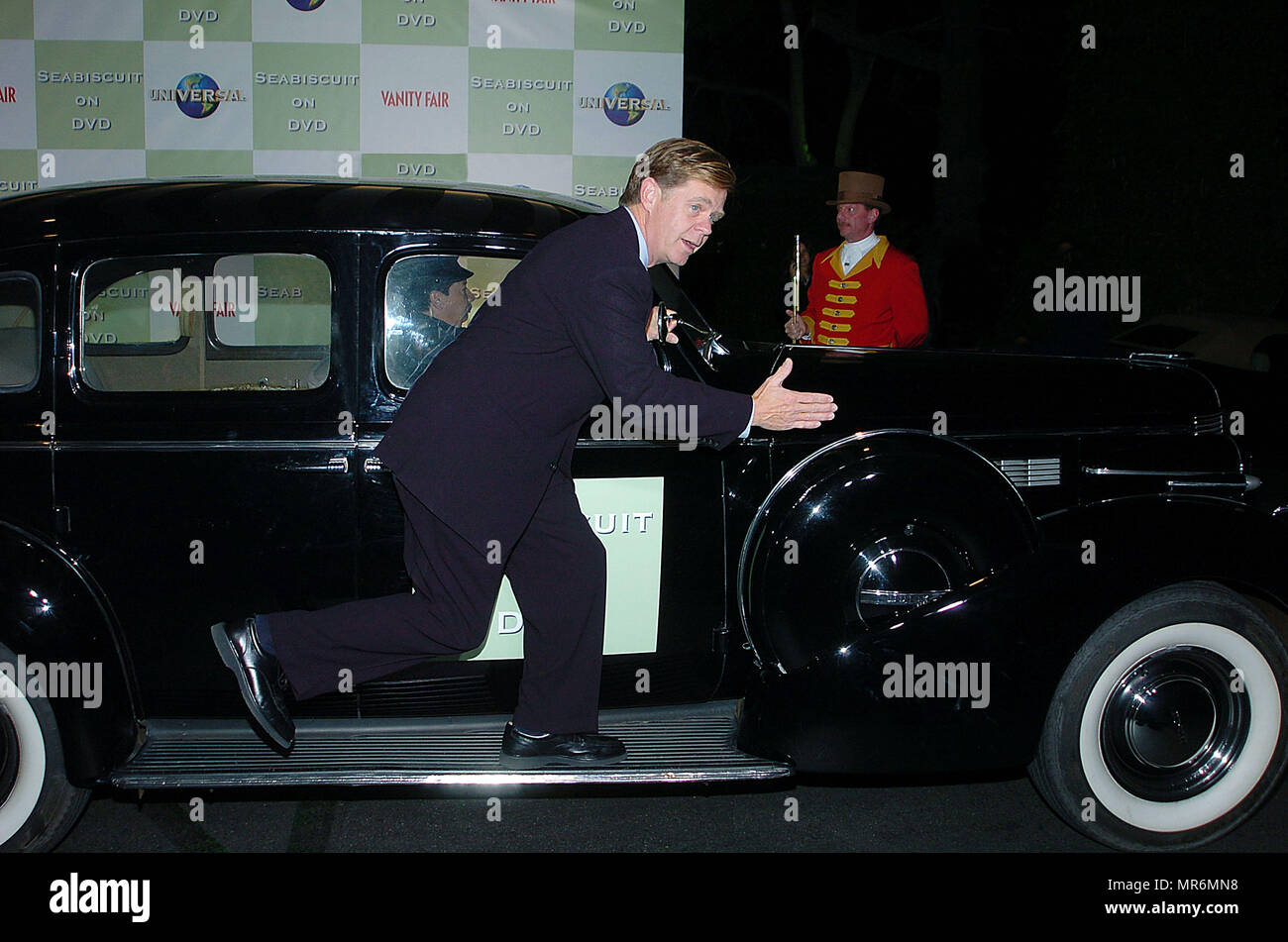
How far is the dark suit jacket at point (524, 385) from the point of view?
9.19ft

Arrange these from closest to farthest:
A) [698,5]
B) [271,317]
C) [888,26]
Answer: [271,317], [698,5], [888,26]

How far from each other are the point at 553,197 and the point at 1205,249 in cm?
841

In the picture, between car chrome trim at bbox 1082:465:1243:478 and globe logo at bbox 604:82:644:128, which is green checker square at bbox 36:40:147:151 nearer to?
globe logo at bbox 604:82:644:128

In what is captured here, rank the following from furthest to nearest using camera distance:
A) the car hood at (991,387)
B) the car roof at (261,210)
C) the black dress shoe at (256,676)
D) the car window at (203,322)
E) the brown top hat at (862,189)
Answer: the brown top hat at (862,189) < the car hood at (991,387) < the car window at (203,322) < the car roof at (261,210) < the black dress shoe at (256,676)

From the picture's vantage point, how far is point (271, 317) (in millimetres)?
3779

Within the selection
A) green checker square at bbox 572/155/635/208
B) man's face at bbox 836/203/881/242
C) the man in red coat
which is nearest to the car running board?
the man in red coat

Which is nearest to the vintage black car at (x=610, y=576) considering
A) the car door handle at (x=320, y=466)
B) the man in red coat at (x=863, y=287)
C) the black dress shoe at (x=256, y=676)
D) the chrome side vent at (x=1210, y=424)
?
the car door handle at (x=320, y=466)

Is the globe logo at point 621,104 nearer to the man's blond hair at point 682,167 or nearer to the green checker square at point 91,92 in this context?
the green checker square at point 91,92

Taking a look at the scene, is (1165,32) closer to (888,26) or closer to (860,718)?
(860,718)

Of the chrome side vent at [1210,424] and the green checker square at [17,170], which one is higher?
the green checker square at [17,170]

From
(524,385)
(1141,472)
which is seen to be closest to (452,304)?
(524,385)

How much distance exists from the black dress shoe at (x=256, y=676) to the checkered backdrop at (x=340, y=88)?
4.16 meters

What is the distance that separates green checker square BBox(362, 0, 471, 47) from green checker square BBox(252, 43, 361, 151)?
178 millimetres
